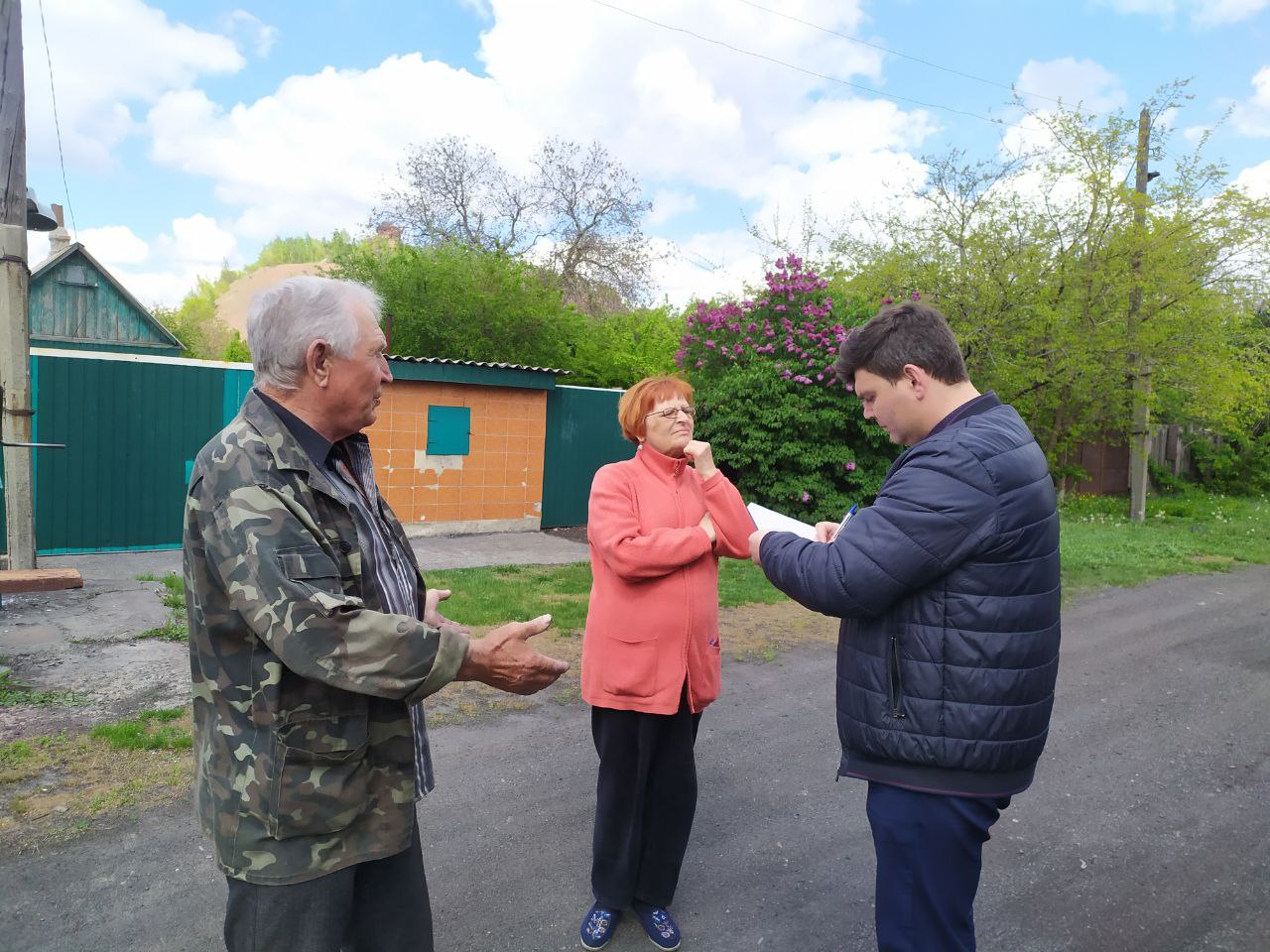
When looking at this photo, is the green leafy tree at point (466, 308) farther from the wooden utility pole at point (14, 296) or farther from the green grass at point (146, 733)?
the green grass at point (146, 733)

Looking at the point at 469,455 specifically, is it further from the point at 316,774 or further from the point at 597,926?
the point at 316,774

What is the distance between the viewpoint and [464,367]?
11383 millimetres

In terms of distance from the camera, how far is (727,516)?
275 centimetres

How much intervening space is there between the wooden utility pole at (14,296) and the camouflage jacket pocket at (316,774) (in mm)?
5833

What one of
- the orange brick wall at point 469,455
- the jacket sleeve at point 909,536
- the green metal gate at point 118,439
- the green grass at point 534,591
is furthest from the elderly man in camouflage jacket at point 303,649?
the orange brick wall at point 469,455

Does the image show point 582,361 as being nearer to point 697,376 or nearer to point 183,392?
point 697,376

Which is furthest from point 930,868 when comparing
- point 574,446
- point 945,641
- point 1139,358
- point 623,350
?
point 623,350

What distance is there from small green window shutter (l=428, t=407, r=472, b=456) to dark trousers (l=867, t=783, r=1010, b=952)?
32.8ft

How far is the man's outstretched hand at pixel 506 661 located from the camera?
1.75 m

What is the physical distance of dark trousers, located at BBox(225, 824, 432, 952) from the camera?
1.71 metres

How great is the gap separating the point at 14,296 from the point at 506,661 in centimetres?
649

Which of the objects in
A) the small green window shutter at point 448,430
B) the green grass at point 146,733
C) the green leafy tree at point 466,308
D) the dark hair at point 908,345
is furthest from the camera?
the green leafy tree at point 466,308

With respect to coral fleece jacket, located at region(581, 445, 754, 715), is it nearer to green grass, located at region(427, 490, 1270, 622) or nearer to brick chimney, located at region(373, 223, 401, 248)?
green grass, located at region(427, 490, 1270, 622)

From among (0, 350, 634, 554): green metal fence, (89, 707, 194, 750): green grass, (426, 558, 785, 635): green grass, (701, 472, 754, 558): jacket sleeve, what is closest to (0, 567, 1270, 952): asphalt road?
(89, 707, 194, 750): green grass
